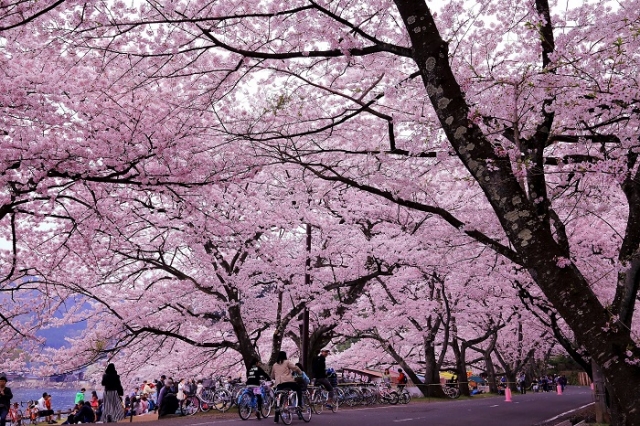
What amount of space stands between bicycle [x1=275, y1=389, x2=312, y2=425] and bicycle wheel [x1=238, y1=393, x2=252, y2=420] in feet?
3.43

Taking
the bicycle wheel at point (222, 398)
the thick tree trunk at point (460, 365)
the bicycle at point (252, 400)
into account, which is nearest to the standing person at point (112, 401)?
the bicycle at point (252, 400)

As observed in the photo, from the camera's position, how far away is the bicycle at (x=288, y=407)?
13945mm

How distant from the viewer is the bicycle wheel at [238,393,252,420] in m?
14.9

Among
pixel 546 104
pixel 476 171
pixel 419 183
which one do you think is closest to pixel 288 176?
pixel 419 183

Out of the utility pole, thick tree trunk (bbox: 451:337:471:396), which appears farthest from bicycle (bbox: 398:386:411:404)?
thick tree trunk (bbox: 451:337:471:396)

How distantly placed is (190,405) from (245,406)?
6.36 m

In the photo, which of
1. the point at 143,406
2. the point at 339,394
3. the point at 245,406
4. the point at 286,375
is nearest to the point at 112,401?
the point at 245,406

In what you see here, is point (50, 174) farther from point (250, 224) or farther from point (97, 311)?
point (97, 311)

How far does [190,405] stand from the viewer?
2064cm

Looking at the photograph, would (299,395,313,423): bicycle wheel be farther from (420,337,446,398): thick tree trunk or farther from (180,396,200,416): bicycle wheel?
(420,337,446,398): thick tree trunk

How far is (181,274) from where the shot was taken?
20312 millimetres

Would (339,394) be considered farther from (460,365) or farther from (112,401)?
(460,365)

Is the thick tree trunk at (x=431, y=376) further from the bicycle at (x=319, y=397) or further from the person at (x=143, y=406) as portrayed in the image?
the person at (x=143, y=406)

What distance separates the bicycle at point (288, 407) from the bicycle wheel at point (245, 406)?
105cm
